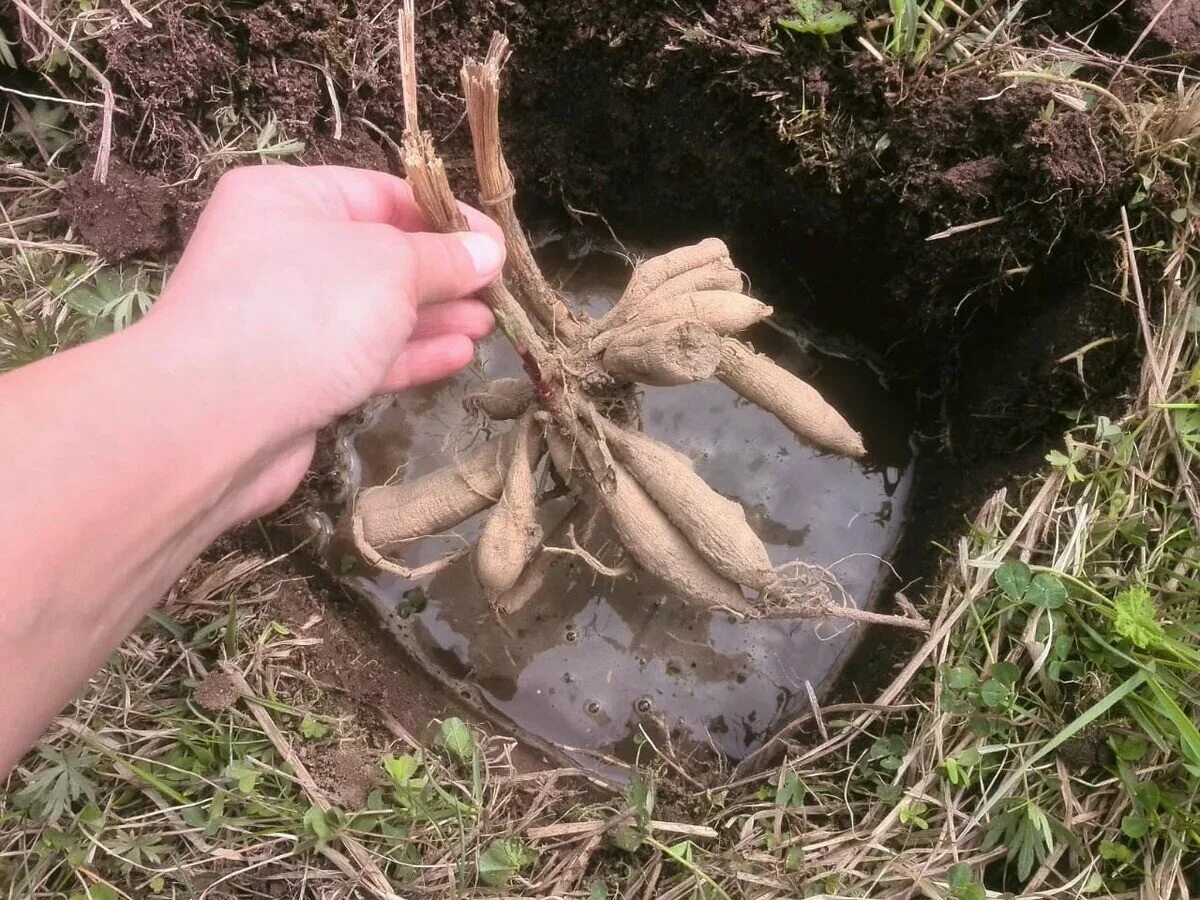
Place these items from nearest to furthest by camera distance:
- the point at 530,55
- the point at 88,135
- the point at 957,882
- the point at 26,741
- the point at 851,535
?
the point at 26,741, the point at 957,882, the point at 88,135, the point at 530,55, the point at 851,535

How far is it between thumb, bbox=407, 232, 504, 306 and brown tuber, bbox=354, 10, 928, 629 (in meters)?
0.08

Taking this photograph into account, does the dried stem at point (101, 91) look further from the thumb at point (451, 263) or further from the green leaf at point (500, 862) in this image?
the green leaf at point (500, 862)

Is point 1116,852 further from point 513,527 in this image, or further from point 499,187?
point 499,187

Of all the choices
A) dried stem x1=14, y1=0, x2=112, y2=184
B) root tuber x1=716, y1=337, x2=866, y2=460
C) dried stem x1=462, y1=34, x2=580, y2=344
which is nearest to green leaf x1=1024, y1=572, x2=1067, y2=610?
root tuber x1=716, y1=337, x2=866, y2=460

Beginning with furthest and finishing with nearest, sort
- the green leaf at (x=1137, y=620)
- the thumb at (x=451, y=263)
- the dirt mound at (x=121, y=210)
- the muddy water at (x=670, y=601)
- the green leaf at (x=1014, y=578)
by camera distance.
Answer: the muddy water at (x=670, y=601), the dirt mound at (x=121, y=210), the green leaf at (x=1014, y=578), the green leaf at (x=1137, y=620), the thumb at (x=451, y=263)

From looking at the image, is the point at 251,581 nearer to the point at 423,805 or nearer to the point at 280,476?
the point at 280,476

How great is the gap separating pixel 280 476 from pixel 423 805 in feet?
1.90

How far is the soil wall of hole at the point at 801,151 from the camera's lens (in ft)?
4.28

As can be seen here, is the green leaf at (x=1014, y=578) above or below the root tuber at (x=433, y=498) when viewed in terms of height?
below

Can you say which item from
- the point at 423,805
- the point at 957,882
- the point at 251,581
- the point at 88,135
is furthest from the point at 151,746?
the point at 957,882

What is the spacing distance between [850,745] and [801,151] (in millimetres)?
1078

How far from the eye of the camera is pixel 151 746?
1.25m

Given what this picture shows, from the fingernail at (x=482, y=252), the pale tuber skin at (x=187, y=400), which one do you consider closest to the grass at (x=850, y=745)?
the pale tuber skin at (x=187, y=400)

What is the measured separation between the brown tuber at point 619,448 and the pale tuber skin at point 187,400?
24cm
